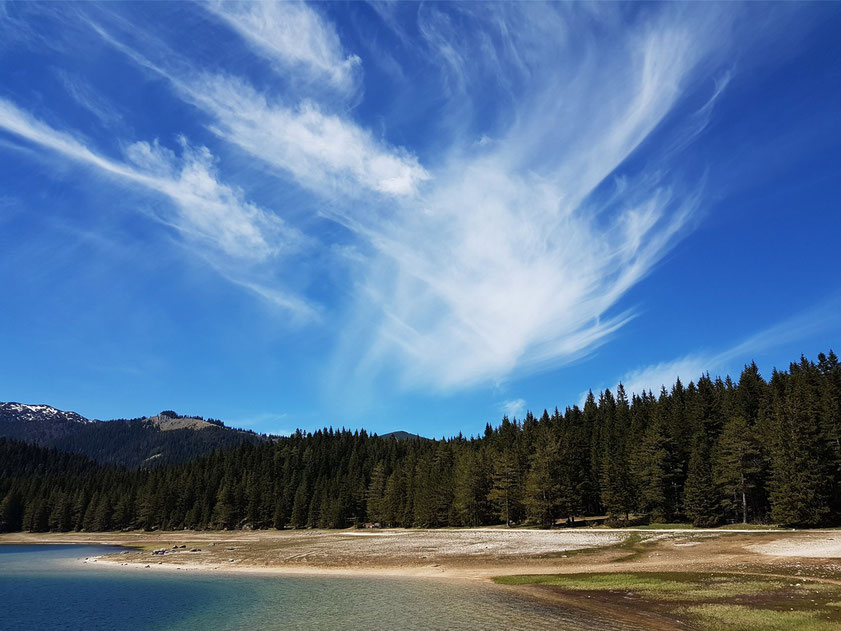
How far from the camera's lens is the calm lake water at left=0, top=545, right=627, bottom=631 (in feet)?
91.4

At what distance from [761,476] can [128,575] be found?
89046 mm

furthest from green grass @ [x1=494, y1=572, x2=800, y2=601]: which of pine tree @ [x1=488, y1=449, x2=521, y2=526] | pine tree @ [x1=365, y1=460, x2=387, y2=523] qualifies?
pine tree @ [x1=365, y1=460, x2=387, y2=523]

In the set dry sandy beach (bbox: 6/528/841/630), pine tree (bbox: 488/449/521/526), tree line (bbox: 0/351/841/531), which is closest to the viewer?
dry sandy beach (bbox: 6/528/841/630)

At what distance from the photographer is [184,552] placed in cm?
8138

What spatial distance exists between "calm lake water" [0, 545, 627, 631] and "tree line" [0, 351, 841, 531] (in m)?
55.6

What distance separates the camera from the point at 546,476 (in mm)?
93188

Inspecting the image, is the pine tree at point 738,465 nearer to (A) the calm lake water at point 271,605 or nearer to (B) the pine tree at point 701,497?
(B) the pine tree at point 701,497

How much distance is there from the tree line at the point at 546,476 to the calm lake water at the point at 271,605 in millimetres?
55566

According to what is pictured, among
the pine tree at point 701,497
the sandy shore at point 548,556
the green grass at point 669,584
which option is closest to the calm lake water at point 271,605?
the green grass at point 669,584

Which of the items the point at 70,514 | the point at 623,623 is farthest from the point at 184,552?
the point at 70,514

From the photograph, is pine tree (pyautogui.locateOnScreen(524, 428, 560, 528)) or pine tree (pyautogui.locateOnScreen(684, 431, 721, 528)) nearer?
pine tree (pyautogui.locateOnScreen(684, 431, 721, 528))

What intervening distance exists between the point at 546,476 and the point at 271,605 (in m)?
67.5

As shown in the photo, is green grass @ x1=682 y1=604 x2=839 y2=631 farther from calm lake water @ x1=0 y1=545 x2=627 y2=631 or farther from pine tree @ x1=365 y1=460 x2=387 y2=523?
pine tree @ x1=365 y1=460 x2=387 y2=523

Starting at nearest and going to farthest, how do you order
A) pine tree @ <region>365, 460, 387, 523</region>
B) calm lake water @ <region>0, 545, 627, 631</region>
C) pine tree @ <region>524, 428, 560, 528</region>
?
calm lake water @ <region>0, 545, 627, 631</region> < pine tree @ <region>524, 428, 560, 528</region> < pine tree @ <region>365, 460, 387, 523</region>
